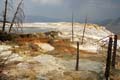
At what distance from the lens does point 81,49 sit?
56.5 m

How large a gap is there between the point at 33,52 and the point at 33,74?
1196 cm

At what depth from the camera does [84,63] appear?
145ft

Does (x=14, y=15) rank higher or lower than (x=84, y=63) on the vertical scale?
higher

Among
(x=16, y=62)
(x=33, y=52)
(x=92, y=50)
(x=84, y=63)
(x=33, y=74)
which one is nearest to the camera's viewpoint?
(x=33, y=74)

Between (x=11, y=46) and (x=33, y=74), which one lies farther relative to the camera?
(x=11, y=46)

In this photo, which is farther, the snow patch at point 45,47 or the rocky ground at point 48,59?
the snow patch at point 45,47

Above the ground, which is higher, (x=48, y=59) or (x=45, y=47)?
(x=45, y=47)

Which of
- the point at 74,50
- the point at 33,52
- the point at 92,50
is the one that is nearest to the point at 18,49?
the point at 33,52

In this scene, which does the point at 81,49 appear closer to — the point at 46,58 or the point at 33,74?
the point at 46,58

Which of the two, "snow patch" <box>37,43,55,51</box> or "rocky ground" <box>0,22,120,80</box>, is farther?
"snow patch" <box>37,43,55,51</box>

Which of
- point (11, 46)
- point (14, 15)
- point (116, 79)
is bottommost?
point (116, 79)

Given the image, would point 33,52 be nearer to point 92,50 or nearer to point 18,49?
point 18,49

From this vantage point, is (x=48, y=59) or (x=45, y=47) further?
(x=45, y=47)

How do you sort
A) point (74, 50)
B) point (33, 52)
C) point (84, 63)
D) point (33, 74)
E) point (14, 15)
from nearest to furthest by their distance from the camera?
point (33, 74) → point (84, 63) → point (33, 52) → point (74, 50) → point (14, 15)
